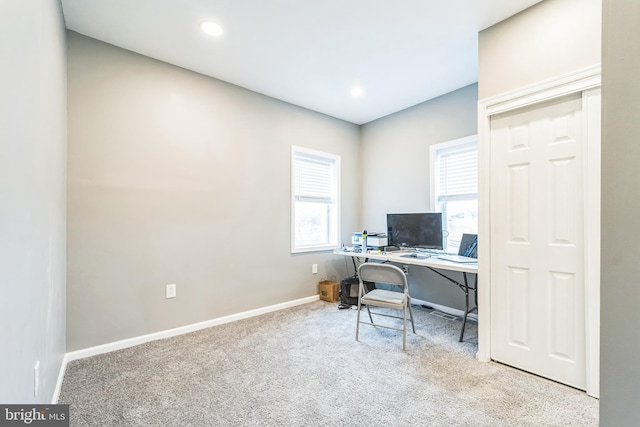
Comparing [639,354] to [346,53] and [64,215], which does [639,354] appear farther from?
[64,215]

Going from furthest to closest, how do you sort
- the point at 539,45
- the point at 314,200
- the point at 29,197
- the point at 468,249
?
the point at 314,200 → the point at 468,249 → the point at 539,45 → the point at 29,197

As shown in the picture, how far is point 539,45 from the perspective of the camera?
203 centimetres

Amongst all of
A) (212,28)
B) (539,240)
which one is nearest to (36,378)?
(212,28)

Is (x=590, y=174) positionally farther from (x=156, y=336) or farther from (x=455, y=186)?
(x=156, y=336)

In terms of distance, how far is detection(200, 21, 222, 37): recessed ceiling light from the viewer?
2275 millimetres

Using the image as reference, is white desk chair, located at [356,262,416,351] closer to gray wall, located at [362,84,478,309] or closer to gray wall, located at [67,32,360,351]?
gray wall, located at [362,84,478,309]

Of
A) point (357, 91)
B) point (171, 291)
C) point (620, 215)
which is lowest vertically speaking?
point (171, 291)

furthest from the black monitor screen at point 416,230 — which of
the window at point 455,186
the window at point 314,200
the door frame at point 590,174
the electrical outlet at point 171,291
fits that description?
the electrical outlet at point 171,291

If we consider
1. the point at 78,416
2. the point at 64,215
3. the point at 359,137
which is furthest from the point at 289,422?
the point at 359,137

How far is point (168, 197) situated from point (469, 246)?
10.2 ft

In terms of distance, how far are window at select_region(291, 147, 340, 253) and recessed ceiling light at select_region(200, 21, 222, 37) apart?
1602mm

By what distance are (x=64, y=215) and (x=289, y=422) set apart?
2.21 metres

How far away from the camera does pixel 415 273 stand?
3768mm

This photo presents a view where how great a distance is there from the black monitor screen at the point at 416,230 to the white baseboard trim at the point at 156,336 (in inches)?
59.4
